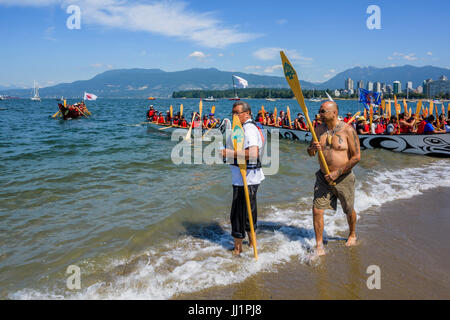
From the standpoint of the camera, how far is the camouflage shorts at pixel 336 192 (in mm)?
4203

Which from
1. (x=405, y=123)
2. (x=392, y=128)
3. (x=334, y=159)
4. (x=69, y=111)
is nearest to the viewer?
(x=334, y=159)

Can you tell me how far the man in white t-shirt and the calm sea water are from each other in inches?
24.4

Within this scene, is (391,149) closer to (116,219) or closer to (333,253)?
(333,253)

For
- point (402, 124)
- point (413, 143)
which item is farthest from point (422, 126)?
point (402, 124)

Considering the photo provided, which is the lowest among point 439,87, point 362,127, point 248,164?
point 248,164

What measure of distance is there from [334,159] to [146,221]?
3.97m

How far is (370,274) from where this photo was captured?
3.80 m

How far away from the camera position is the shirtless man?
4.07 m

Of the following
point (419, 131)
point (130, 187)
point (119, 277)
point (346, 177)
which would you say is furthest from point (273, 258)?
point (419, 131)

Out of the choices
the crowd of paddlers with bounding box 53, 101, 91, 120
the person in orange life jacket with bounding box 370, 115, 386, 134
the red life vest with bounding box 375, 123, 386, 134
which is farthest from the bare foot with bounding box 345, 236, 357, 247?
the crowd of paddlers with bounding box 53, 101, 91, 120

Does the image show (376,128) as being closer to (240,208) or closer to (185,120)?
(185,120)
